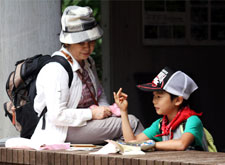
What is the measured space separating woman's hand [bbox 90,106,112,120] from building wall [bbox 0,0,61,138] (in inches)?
41.5

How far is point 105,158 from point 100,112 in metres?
1.05

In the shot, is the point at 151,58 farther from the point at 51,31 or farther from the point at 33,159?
A: the point at 33,159

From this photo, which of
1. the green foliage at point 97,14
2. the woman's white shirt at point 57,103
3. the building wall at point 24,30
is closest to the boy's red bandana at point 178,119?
the woman's white shirt at point 57,103

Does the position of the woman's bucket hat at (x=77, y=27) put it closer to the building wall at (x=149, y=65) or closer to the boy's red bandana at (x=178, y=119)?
the boy's red bandana at (x=178, y=119)

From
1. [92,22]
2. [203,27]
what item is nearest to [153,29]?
[203,27]

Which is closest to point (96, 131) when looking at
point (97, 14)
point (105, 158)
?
point (105, 158)

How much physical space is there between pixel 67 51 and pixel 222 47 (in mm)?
4183

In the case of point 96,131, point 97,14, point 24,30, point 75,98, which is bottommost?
point 96,131

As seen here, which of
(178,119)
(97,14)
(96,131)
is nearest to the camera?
(178,119)

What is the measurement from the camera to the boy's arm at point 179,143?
398 cm

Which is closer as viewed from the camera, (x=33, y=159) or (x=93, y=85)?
(x=33, y=159)

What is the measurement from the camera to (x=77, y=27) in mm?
4793

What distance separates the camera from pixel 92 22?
4871 millimetres

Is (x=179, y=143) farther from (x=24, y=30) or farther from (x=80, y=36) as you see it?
(x=24, y=30)
